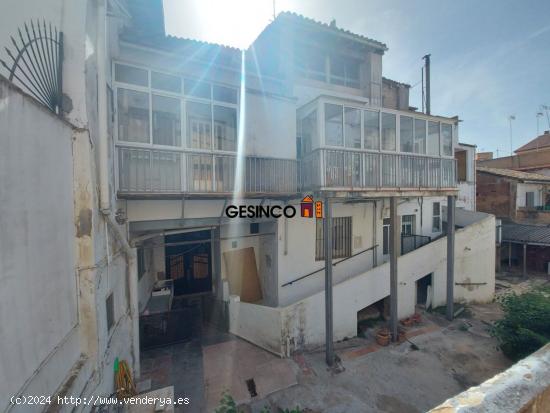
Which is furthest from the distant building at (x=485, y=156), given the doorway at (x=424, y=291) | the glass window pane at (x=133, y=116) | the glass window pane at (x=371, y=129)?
the glass window pane at (x=133, y=116)

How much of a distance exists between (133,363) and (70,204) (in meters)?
4.46

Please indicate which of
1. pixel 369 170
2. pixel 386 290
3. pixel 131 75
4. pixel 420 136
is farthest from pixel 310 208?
pixel 131 75

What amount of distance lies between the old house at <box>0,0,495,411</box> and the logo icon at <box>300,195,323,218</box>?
0.07 m

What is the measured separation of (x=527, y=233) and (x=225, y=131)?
18.1 meters

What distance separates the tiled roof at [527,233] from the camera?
45.9ft

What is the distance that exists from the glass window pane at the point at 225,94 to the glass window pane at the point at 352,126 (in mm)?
3074

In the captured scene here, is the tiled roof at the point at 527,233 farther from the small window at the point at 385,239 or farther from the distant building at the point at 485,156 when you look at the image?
the distant building at the point at 485,156

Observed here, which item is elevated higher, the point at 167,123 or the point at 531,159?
the point at 531,159

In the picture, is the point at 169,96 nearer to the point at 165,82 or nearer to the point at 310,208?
the point at 165,82

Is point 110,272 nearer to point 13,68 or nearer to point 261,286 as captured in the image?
point 13,68

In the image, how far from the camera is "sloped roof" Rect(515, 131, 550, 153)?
25547 millimetres

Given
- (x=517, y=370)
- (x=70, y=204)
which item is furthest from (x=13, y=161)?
(x=517, y=370)

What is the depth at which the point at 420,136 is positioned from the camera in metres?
8.77

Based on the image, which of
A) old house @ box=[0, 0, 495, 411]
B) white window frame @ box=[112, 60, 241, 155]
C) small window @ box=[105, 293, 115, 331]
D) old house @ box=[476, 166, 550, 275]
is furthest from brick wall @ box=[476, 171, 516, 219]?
small window @ box=[105, 293, 115, 331]
